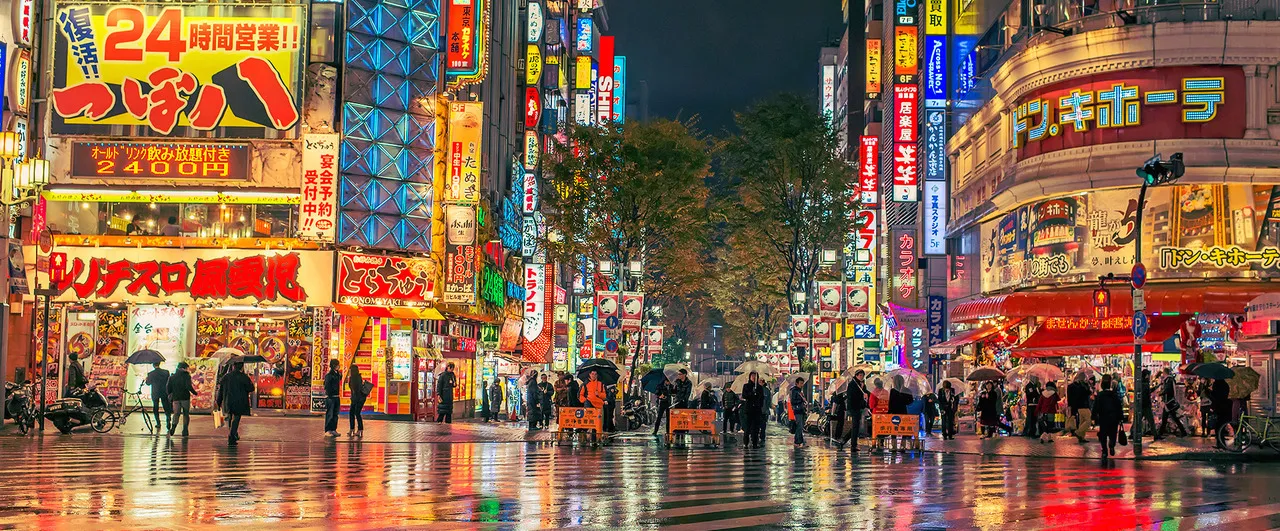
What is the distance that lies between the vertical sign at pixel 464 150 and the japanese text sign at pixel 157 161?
19.5 ft

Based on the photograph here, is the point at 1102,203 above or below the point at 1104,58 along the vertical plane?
below

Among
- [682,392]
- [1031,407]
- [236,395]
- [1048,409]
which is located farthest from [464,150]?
[1048,409]

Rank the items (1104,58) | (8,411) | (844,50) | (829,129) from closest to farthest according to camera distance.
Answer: (8,411), (1104,58), (829,129), (844,50)

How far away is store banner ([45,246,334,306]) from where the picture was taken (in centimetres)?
3978

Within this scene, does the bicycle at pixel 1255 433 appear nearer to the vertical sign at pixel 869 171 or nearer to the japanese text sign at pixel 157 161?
the japanese text sign at pixel 157 161

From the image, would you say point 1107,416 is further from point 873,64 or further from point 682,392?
point 873,64

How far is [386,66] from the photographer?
41562 millimetres

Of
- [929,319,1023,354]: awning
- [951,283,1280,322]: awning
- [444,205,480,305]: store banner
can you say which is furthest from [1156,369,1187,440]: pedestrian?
[444,205,480,305]: store banner

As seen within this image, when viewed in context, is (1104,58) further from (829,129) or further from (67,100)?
(67,100)

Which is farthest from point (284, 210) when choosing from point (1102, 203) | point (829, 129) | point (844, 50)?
point (844, 50)

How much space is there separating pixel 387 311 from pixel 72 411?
Result: 41.8 ft

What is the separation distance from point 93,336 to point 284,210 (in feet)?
21.2

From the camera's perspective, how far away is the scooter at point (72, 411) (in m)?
28.9

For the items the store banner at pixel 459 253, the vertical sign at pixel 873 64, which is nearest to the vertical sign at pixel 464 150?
the store banner at pixel 459 253
